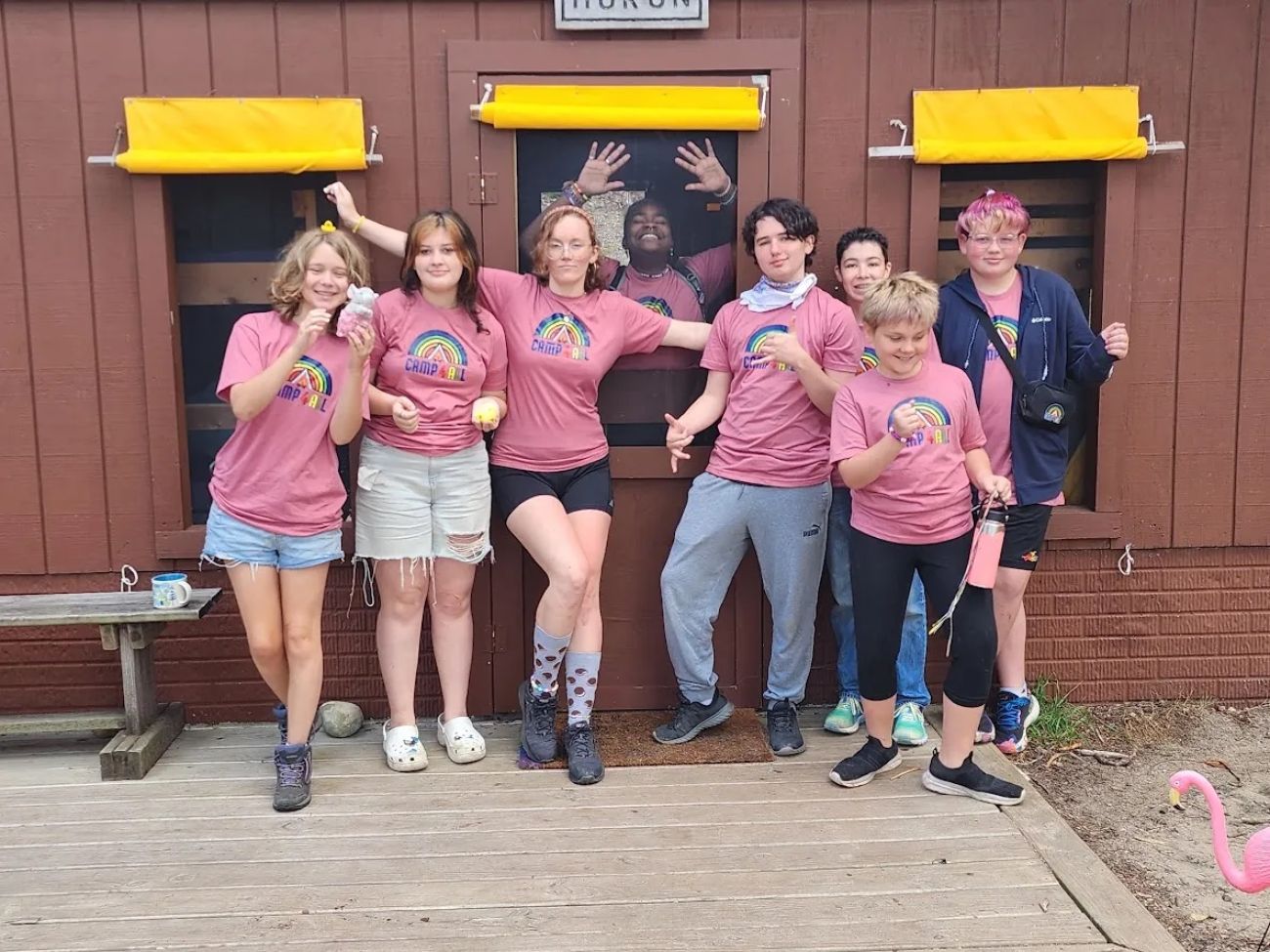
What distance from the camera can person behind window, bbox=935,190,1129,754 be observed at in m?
3.65

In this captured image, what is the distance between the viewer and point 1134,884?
3.21 metres

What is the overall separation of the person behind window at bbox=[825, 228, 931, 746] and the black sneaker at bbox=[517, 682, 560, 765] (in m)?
0.97

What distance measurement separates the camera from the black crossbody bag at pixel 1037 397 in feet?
11.8

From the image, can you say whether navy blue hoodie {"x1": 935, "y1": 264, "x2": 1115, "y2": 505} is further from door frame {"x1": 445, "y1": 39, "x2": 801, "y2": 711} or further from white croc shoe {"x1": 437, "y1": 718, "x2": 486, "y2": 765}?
white croc shoe {"x1": 437, "y1": 718, "x2": 486, "y2": 765}

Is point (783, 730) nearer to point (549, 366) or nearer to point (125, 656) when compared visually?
point (549, 366)

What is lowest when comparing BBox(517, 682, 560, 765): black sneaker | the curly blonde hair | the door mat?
the door mat

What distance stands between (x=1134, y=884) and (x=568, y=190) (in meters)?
2.82

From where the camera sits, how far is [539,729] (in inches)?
142

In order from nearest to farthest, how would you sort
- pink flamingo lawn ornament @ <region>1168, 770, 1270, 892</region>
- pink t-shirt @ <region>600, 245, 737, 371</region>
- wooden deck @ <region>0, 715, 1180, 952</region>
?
pink flamingo lawn ornament @ <region>1168, 770, 1270, 892</region> < wooden deck @ <region>0, 715, 1180, 952</region> < pink t-shirt @ <region>600, 245, 737, 371</region>

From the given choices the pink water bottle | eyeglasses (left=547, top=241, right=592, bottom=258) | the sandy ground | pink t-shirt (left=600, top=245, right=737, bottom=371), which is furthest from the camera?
pink t-shirt (left=600, top=245, right=737, bottom=371)

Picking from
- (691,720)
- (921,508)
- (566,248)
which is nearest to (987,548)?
(921,508)

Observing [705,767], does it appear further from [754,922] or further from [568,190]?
[568,190]

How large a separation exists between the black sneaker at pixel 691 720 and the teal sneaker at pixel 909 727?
57cm

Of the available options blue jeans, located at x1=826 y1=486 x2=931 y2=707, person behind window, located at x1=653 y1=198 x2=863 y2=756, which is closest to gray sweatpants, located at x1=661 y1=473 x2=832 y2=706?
person behind window, located at x1=653 y1=198 x2=863 y2=756
